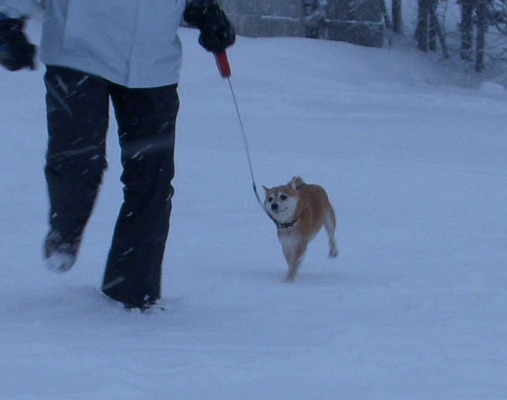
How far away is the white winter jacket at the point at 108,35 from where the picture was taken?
3885 millimetres

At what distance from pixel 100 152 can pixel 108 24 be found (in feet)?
1.49

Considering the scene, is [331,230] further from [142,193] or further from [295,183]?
[142,193]

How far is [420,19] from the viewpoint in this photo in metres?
24.1

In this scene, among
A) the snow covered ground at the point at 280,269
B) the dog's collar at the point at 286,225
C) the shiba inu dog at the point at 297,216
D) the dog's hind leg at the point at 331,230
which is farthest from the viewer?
the dog's hind leg at the point at 331,230

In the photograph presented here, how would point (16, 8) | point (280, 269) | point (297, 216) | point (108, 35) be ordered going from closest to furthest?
point (16, 8) < point (108, 35) < point (280, 269) < point (297, 216)

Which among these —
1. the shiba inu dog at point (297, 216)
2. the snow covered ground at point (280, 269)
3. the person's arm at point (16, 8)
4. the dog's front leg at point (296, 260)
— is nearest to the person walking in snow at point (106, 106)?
the person's arm at point (16, 8)

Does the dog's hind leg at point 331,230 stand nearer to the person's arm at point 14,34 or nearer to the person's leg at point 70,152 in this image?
the person's leg at point 70,152

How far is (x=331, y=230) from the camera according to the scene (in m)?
6.82

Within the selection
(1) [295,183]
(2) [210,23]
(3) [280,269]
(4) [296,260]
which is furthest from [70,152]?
(1) [295,183]

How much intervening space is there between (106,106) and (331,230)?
306 cm

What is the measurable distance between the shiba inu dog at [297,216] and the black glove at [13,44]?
2426mm

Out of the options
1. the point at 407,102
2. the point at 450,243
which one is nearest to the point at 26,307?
the point at 450,243

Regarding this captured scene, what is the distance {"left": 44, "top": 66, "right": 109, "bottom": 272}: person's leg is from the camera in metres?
3.88

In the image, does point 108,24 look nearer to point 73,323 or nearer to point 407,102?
point 73,323
